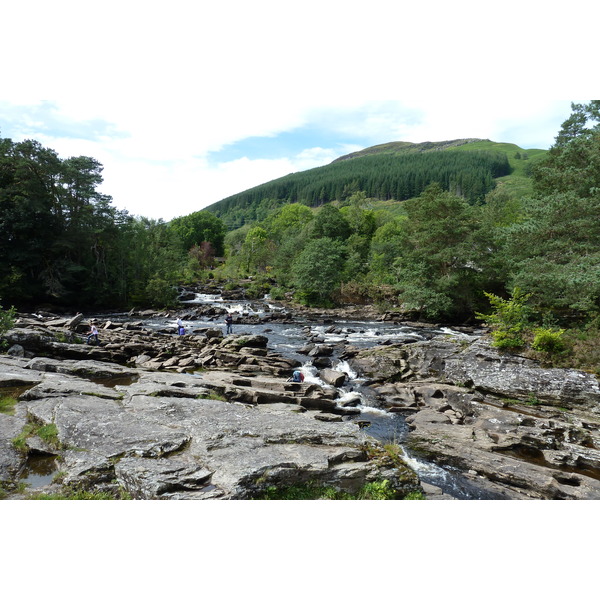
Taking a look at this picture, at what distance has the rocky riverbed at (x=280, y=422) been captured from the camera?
6.79 metres

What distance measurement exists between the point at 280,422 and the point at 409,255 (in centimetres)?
3363

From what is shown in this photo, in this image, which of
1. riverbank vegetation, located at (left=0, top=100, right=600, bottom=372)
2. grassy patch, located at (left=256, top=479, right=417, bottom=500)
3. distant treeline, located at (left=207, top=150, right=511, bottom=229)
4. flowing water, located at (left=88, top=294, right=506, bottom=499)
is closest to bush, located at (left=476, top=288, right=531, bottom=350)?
riverbank vegetation, located at (left=0, top=100, right=600, bottom=372)

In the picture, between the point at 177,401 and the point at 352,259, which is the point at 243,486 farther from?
the point at 352,259

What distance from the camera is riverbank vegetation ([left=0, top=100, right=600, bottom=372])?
740 inches

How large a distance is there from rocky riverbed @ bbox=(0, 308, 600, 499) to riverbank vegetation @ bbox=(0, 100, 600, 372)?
342 centimetres

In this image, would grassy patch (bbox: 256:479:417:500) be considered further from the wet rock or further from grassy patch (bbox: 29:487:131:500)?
the wet rock

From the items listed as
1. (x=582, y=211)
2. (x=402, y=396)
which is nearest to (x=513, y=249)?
(x=582, y=211)

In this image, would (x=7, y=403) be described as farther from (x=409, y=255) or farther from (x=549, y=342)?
(x=409, y=255)

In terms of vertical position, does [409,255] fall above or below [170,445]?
above

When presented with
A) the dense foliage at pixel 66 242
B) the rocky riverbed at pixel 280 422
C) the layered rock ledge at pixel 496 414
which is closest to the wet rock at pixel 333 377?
the rocky riverbed at pixel 280 422

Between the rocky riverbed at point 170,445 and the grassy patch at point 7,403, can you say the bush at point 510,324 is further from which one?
the grassy patch at point 7,403

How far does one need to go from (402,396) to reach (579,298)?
11321 millimetres

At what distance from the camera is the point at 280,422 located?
9.20 m

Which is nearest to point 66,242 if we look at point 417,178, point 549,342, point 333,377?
point 333,377
